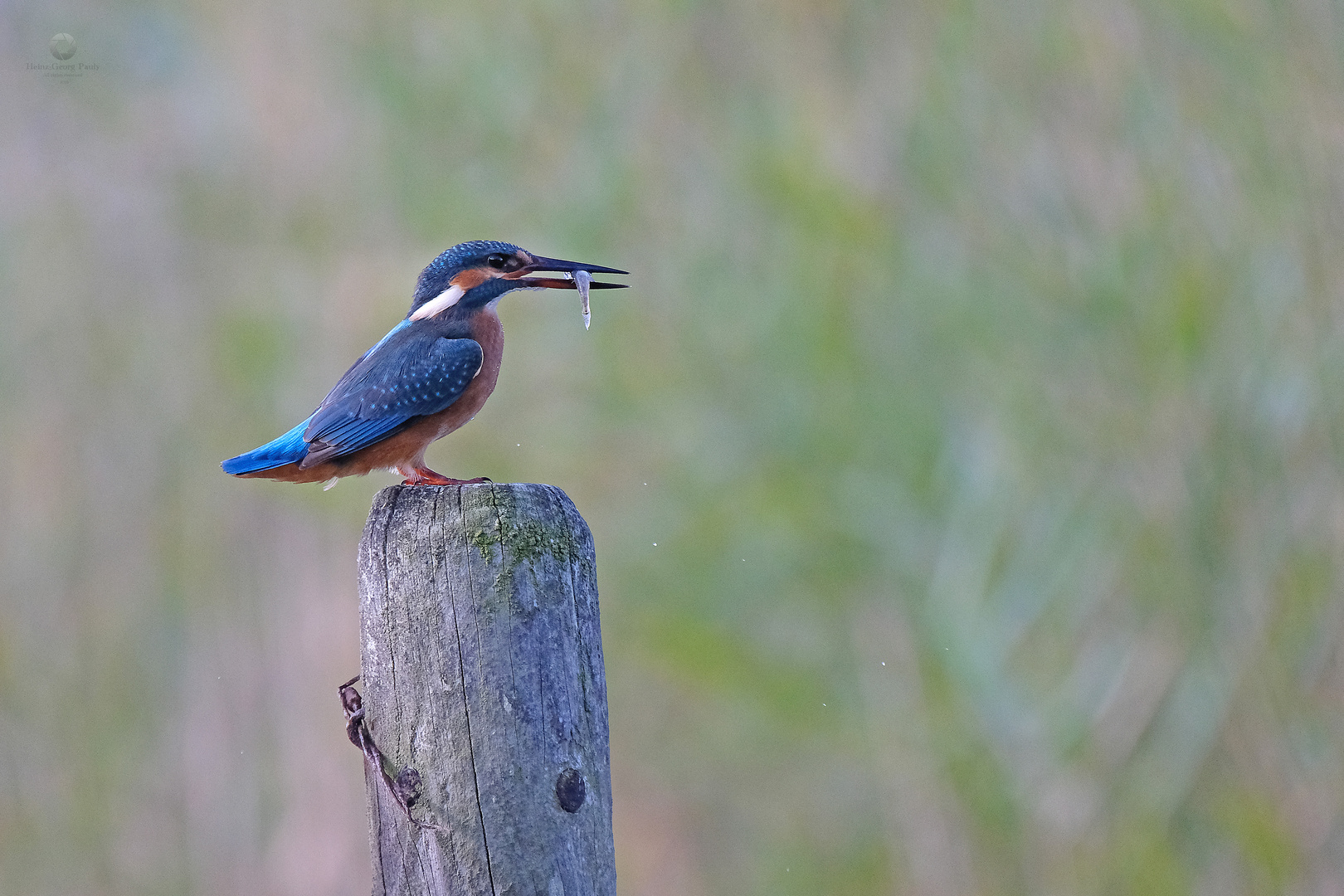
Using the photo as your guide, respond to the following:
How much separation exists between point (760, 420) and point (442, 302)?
2278mm

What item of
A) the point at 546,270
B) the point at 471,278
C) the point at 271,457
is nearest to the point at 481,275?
the point at 471,278

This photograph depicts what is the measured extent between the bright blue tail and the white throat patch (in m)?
0.44

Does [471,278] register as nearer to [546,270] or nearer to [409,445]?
[546,270]

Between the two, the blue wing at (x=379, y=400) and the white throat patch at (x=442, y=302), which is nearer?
the blue wing at (x=379, y=400)

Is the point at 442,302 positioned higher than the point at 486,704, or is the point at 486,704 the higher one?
the point at 442,302

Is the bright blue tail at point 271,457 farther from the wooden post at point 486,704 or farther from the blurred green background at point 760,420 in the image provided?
the blurred green background at point 760,420

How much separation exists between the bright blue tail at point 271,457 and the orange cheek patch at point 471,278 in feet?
1.67

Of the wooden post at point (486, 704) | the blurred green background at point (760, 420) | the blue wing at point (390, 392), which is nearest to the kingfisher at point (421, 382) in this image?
the blue wing at point (390, 392)

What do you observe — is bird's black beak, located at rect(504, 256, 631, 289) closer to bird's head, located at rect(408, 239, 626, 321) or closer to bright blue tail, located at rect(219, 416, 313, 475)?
bird's head, located at rect(408, 239, 626, 321)

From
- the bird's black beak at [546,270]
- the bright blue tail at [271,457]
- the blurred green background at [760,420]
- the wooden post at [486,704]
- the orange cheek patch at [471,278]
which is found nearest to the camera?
the wooden post at [486,704]

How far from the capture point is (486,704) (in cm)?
173

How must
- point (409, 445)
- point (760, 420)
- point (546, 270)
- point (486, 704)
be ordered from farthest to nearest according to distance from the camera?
point (760, 420)
point (546, 270)
point (409, 445)
point (486, 704)

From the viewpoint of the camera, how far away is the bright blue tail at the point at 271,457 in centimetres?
269

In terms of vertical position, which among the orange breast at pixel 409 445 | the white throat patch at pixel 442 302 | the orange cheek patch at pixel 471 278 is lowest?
the orange breast at pixel 409 445
